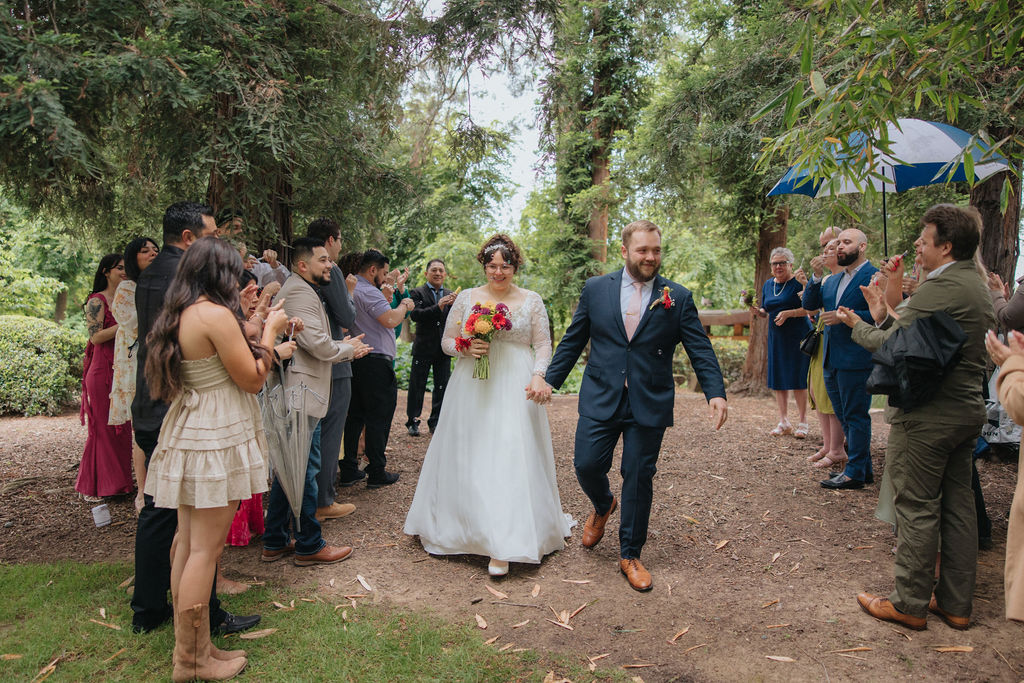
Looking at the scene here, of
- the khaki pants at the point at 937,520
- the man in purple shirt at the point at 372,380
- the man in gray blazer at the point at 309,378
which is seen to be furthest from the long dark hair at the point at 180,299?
the khaki pants at the point at 937,520

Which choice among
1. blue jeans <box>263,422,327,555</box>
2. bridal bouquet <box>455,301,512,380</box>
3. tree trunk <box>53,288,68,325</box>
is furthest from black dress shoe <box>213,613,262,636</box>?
tree trunk <box>53,288,68,325</box>

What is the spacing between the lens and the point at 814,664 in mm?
3176

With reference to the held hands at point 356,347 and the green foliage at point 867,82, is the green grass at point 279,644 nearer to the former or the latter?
the held hands at point 356,347

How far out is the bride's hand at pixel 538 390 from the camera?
169 inches

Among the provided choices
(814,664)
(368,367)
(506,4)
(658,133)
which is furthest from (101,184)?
(658,133)

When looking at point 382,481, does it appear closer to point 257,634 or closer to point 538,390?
point 538,390

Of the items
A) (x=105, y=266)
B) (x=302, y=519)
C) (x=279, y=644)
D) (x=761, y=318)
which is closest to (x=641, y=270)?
(x=302, y=519)

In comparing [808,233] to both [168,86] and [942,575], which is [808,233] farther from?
[168,86]

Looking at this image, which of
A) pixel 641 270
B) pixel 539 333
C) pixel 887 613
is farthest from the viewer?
pixel 539 333

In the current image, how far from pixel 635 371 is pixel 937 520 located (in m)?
1.85

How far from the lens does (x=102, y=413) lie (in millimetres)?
5531

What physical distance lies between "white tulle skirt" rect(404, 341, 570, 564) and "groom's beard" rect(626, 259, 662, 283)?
1044mm

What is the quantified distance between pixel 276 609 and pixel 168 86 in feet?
11.0

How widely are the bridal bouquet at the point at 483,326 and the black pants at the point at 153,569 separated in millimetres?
2116
